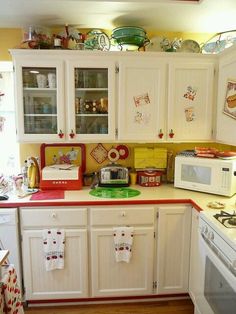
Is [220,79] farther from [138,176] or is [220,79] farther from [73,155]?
[73,155]

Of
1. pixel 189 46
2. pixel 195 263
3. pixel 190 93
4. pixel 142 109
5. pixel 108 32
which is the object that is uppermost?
pixel 108 32

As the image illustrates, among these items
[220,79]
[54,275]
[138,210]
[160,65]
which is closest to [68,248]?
[54,275]

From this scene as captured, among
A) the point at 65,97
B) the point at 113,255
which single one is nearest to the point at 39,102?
the point at 65,97

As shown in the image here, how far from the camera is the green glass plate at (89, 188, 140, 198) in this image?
214 centimetres

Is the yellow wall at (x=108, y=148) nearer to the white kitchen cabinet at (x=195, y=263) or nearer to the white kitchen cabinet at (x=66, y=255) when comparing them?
the white kitchen cabinet at (x=66, y=255)

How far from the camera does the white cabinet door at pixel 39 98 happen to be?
216 cm

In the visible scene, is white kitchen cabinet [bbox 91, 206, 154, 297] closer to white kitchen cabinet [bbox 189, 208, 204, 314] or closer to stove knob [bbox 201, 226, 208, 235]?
white kitchen cabinet [bbox 189, 208, 204, 314]

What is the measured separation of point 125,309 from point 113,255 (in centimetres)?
46

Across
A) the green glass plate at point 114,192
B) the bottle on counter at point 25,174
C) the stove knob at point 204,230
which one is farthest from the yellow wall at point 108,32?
the stove knob at point 204,230

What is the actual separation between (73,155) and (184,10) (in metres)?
1.54

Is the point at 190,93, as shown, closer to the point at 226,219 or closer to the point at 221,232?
the point at 226,219

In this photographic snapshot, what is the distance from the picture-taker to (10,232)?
78.0 inches

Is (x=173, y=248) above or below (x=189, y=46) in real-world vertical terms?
below

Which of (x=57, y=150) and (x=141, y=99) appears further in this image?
(x=57, y=150)
